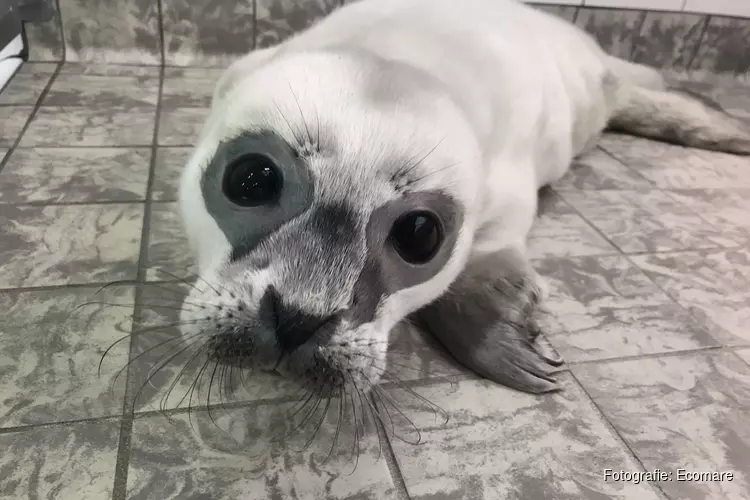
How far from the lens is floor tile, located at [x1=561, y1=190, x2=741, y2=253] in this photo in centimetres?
155

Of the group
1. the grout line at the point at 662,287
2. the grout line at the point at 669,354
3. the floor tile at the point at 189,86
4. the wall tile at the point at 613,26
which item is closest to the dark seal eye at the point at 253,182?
the grout line at the point at 669,354

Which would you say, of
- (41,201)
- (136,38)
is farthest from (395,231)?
(136,38)

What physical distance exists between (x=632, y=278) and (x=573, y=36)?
0.88 m

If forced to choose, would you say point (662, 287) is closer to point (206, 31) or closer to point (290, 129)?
point (290, 129)

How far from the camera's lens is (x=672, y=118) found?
211 centimetres

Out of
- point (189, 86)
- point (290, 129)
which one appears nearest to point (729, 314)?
point (290, 129)

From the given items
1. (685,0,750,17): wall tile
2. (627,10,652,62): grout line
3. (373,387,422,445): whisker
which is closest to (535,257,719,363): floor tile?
(373,387,422,445): whisker

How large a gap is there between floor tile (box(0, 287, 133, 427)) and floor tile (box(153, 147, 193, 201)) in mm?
398

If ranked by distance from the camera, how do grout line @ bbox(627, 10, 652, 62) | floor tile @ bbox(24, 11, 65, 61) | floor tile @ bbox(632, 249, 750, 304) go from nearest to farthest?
floor tile @ bbox(632, 249, 750, 304) < floor tile @ bbox(24, 11, 65, 61) < grout line @ bbox(627, 10, 652, 62)

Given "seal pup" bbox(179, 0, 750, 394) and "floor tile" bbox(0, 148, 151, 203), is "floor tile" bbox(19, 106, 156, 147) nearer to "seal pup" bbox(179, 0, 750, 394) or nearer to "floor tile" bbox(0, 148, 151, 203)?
"floor tile" bbox(0, 148, 151, 203)

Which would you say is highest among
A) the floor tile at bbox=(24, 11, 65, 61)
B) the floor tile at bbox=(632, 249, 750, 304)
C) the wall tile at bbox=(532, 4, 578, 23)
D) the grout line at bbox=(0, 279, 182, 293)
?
the wall tile at bbox=(532, 4, 578, 23)

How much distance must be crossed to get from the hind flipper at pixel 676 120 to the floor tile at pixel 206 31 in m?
1.38

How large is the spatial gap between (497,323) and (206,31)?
182 centimetres

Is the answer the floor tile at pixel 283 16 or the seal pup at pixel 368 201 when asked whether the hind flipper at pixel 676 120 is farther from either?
the floor tile at pixel 283 16
